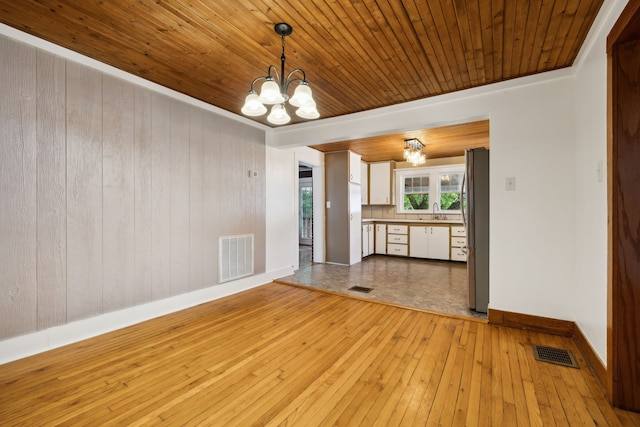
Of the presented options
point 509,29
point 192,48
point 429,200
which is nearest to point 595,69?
point 509,29

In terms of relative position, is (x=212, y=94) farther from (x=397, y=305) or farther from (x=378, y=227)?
(x=378, y=227)

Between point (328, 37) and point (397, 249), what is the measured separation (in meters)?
5.33

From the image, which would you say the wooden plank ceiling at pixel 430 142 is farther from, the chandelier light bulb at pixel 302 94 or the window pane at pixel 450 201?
the chandelier light bulb at pixel 302 94

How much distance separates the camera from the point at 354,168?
6.06 metres

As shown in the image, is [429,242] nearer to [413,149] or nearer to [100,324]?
[413,149]

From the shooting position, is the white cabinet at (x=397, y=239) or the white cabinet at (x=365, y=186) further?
the white cabinet at (x=365, y=186)

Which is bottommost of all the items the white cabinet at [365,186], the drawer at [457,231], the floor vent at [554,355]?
the floor vent at [554,355]

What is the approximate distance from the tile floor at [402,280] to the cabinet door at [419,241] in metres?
0.16

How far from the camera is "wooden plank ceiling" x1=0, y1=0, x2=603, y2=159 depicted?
6.07ft

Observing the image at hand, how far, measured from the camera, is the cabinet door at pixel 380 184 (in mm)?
6988

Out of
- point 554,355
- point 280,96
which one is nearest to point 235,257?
point 280,96

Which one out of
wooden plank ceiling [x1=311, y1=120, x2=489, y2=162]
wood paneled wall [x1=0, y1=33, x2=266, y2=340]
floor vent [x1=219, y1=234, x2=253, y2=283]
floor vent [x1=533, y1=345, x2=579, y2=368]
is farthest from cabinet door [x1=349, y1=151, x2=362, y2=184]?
floor vent [x1=533, y1=345, x2=579, y2=368]

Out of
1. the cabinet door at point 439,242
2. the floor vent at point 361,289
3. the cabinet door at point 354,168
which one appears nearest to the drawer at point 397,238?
the cabinet door at point 439,242

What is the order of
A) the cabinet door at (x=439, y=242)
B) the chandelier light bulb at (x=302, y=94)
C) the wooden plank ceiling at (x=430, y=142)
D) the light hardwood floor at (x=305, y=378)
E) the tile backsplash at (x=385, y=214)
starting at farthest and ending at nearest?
1. the tile backsplash at (x=385, y=214)
2. the cabinet door at (x=439, y=242)
3. the wooden plank ceiling at (x=430, y=142)
4. the chandelier light bulb at (x=302, y=94)
5. the light hardwood floor at (x=305, y=378)
